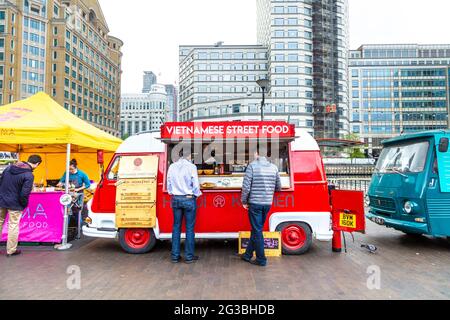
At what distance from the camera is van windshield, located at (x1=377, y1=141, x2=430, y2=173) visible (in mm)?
6555

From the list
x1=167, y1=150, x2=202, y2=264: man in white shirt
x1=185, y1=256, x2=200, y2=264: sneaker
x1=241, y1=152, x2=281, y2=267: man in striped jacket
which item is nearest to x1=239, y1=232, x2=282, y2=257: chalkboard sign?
x1=241, y1=152, x2=281, y2=267: man in striped jacket

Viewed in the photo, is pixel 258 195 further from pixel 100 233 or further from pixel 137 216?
pixel 100 233

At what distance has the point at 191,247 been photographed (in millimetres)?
5645

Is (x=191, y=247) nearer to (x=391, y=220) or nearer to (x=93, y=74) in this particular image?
(x=391, y=220)

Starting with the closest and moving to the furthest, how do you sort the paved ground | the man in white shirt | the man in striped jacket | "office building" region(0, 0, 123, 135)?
the paved ground < the man in striped jacket < the man in white shirt < "office building" region(0, 0, 123, 135)

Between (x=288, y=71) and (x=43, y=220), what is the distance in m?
80.7

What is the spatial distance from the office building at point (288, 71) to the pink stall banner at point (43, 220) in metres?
71.1

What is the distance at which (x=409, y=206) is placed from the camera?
643 centimetres

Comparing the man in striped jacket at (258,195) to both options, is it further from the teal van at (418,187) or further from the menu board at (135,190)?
the teal van at (418,187)

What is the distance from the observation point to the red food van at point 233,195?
6055 millimetres

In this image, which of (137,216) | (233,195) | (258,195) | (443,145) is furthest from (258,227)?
(443,145)

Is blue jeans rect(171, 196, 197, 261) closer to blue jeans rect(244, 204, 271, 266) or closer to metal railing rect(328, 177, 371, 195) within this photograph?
blue jeans rect(244, 204, 271, 266)

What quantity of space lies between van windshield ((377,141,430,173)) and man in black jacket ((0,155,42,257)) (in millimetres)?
8384

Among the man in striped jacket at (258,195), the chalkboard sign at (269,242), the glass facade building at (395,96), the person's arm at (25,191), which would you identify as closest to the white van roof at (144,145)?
the person's arm at (25,191)
